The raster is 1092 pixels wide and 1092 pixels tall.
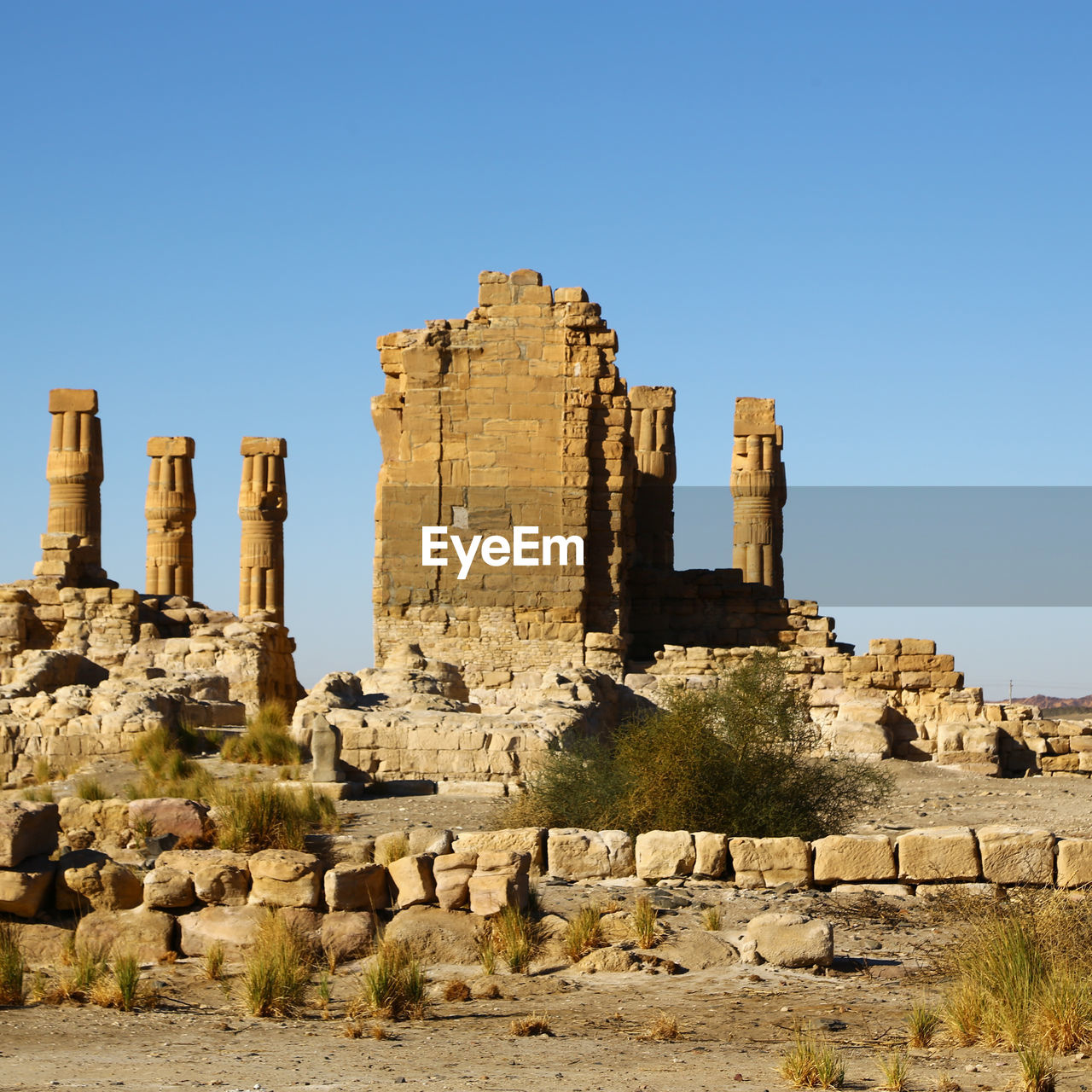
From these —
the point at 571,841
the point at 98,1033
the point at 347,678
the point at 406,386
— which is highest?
the point at 406,386

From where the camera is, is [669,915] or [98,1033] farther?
[669,915]

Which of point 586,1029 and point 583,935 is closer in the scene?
point 586,1029

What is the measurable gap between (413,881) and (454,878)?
236 millimetres

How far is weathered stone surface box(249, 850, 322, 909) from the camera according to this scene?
916 centimetres

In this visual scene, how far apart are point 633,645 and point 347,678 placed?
8.05m

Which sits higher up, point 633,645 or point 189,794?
point 633,645

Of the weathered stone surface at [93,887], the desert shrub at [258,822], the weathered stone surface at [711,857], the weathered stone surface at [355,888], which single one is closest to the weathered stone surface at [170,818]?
the desert shrub at [258,822]

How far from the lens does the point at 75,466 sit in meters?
28.1

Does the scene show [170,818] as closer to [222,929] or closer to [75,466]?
[222,929]

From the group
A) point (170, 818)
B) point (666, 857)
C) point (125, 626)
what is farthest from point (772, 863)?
point (125, 626)

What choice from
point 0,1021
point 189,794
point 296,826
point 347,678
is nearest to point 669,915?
point 296,826

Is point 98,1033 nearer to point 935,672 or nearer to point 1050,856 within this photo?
point 1050,856

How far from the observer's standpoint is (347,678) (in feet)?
54.4

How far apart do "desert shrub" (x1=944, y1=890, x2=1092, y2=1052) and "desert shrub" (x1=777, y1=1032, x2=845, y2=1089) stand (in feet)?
2.74
